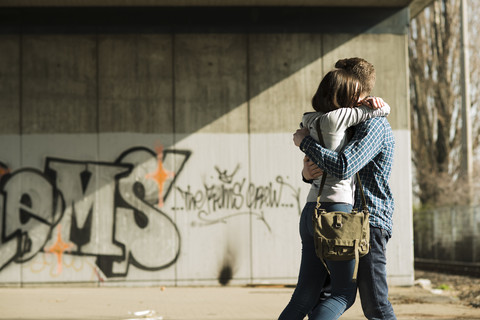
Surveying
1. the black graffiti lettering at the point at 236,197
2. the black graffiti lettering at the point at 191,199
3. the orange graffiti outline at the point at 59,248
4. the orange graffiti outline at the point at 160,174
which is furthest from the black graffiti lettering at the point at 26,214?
the black graffiti lettering at the point at 236,197

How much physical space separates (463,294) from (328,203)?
8586mm

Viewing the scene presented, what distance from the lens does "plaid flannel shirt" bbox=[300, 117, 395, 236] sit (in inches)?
153

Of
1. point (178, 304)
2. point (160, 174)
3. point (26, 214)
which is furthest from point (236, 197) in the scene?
point (26, 214)

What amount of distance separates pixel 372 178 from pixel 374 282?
519 mm

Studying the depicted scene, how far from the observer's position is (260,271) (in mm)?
12008

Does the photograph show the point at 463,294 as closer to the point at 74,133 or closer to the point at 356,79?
the point at 74,133

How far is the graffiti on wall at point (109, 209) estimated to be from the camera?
38.7ft

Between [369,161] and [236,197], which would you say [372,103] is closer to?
[369,161]

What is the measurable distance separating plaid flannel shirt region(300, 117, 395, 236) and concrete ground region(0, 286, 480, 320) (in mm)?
4264

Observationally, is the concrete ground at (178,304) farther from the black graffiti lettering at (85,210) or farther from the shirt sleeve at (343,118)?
the shirt sleeve at (343,118)

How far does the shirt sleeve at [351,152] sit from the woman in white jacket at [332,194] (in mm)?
57

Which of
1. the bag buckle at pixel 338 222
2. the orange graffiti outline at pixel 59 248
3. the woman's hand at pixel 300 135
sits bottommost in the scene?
the orange graffiti outline at pixel 59 248

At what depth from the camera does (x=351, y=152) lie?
12.8 feet

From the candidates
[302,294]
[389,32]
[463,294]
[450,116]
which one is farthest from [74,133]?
[450,116]
